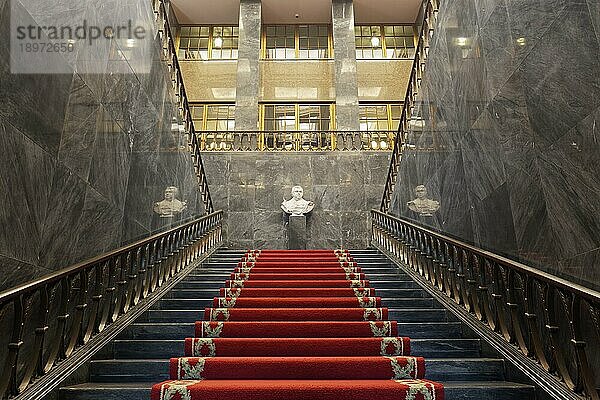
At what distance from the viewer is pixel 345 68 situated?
577 inches

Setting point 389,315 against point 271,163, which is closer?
point 389,315

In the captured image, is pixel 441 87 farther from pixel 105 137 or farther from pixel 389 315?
pixel 105 137

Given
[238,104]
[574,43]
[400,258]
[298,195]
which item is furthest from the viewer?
[238,104]

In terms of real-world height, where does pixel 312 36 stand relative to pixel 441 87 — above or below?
above

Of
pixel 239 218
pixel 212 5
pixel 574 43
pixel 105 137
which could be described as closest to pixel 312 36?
pixel 212 5

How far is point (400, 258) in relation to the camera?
7.22 metres

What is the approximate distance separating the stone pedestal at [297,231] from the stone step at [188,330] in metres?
6.63

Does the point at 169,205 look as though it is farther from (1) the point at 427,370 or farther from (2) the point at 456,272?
(1) the point at 427,370

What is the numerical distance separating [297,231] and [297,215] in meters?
0.42

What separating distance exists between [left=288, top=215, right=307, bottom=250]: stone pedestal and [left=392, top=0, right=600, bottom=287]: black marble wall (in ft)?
15.7

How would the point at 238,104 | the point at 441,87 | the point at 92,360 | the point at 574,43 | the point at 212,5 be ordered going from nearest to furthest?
1. the point at 574,43
2. the point at 92,360
3. the point at 441,87
4. the point at 238,104
5. the point at 212,5

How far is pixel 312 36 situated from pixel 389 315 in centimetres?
1384

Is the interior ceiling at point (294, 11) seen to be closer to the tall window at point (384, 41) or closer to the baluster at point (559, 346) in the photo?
the tall window at point (384, 41)

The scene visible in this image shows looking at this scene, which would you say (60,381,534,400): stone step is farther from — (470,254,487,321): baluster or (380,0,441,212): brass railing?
(380,0,441,212): brass railing
